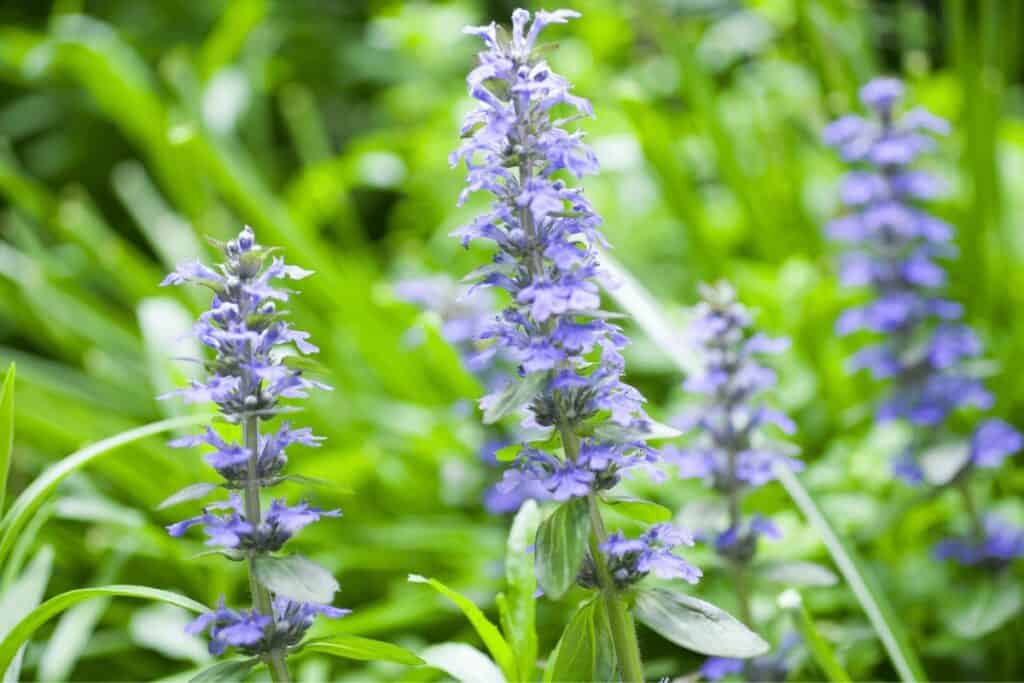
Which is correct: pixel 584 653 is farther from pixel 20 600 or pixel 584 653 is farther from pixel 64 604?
pixel 20 600

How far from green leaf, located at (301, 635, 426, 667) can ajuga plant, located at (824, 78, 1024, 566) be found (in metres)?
1.14

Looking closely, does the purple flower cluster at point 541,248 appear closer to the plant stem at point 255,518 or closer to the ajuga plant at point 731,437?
the plant stem at point 255,518

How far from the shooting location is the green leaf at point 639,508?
3.64 feet

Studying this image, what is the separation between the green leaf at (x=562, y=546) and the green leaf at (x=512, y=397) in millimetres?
124

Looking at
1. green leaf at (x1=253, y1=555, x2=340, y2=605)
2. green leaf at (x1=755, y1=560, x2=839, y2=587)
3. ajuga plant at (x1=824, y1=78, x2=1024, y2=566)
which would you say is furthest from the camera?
ajuga plant at (x1=824, y1=78, x2=1024, y2=566)

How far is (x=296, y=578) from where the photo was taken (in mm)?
1012

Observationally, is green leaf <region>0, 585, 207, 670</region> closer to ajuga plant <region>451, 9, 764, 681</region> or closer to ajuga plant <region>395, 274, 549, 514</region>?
ajuga plant <region>451, 9, 764, 681</region>

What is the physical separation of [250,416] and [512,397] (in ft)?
0.90

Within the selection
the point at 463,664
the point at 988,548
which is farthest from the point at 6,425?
the point at 988,548

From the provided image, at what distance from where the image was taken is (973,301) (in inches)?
103

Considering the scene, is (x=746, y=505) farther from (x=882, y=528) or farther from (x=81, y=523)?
(x=81, y=523)

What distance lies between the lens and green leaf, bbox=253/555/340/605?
98 centimetres

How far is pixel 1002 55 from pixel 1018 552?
1.55 meters

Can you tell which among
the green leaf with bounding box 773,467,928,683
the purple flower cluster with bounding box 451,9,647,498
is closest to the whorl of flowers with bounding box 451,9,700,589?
the purple flower cluster with bounding box 451,9,647,498
